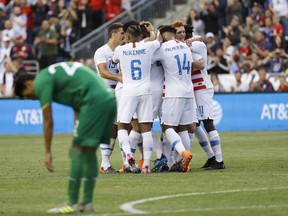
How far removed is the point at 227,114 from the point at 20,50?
27.6ft

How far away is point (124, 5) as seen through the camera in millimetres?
37312

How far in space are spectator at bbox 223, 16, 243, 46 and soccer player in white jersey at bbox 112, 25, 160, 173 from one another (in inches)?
685

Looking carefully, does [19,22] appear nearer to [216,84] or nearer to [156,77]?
[216,84]

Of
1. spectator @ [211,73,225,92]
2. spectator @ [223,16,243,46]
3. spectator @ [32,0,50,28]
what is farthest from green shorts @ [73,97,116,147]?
spectator @ [32,0,50,28]

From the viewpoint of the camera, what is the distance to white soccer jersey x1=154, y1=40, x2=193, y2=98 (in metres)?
17.2

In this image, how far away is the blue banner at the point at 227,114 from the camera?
31.0 m

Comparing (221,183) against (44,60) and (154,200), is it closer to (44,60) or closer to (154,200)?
(154,200)

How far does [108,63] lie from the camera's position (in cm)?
1809

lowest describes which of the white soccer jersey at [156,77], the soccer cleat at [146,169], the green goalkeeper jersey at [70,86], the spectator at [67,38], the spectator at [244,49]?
the soccer cleat at [146,169]

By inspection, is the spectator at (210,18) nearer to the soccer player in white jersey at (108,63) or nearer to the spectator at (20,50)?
the spectator at (20,50)

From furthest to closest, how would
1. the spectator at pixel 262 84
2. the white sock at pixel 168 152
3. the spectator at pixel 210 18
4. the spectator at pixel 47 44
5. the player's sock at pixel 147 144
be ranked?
the spectator at pixel 210 18
the spectator at pixel 47 44
the spectator at pixel 262 84
the white sock at pixel 168 152
the player's sock at pixel 147 144

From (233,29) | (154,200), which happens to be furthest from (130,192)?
(233,29)

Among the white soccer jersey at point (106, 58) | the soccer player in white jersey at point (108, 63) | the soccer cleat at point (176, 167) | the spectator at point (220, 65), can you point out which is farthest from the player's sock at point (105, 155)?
the spectator at point (220, 65)

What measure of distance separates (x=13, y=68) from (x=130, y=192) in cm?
2173
